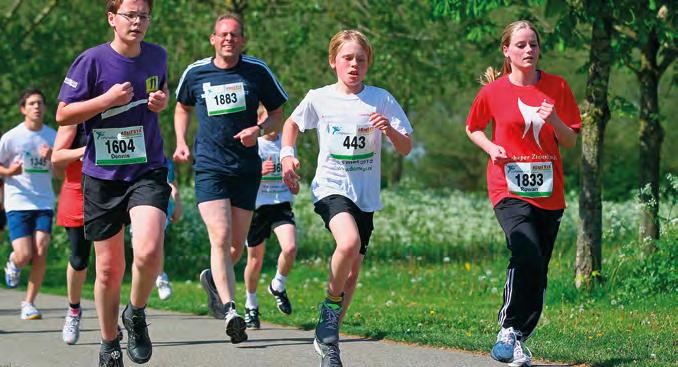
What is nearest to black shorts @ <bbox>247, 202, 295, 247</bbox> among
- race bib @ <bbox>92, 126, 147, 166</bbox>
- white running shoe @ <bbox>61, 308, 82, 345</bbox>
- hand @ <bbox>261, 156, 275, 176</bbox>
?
hand @ <bbox>261, 156, 275, 176</bbox>

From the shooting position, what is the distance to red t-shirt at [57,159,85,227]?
9.22 metres

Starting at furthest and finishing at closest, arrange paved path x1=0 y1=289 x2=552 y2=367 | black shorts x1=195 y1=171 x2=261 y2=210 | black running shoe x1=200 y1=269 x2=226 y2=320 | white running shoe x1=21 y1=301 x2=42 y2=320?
white running shoe x1=21 y1=301 x2=42 y2=320
black running shoe x1=200 y1=269 x2=226 y2=320
black shorts x1=195 y1=171 x2=261 y2=210
paved path x1=0 y1=289 x2=552 y2=367

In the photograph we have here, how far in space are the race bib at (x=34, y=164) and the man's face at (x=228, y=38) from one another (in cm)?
348

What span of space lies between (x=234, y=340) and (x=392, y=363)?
1.19 metres

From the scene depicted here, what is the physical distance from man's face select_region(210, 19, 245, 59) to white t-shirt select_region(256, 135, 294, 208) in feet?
6.80

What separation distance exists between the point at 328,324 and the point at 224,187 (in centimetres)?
203

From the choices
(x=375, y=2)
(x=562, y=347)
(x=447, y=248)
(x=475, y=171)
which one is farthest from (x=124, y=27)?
(x=475, y=171)

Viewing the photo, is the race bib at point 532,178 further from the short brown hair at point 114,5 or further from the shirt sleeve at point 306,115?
the short brown hair at point 114,5

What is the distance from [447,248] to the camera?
18312 mm

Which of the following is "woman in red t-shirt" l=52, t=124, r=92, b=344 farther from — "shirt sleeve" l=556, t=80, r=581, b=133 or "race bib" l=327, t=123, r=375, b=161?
"shirt sleeve" l=556, t=80, r=581, b=133

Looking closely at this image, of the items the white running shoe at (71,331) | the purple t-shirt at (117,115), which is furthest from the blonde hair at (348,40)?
the white running shoe at (71,331)

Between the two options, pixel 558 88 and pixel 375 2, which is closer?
pixel 558 88

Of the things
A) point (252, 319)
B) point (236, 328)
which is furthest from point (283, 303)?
point (236, 328)

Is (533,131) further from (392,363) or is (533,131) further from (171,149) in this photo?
(171,149)
